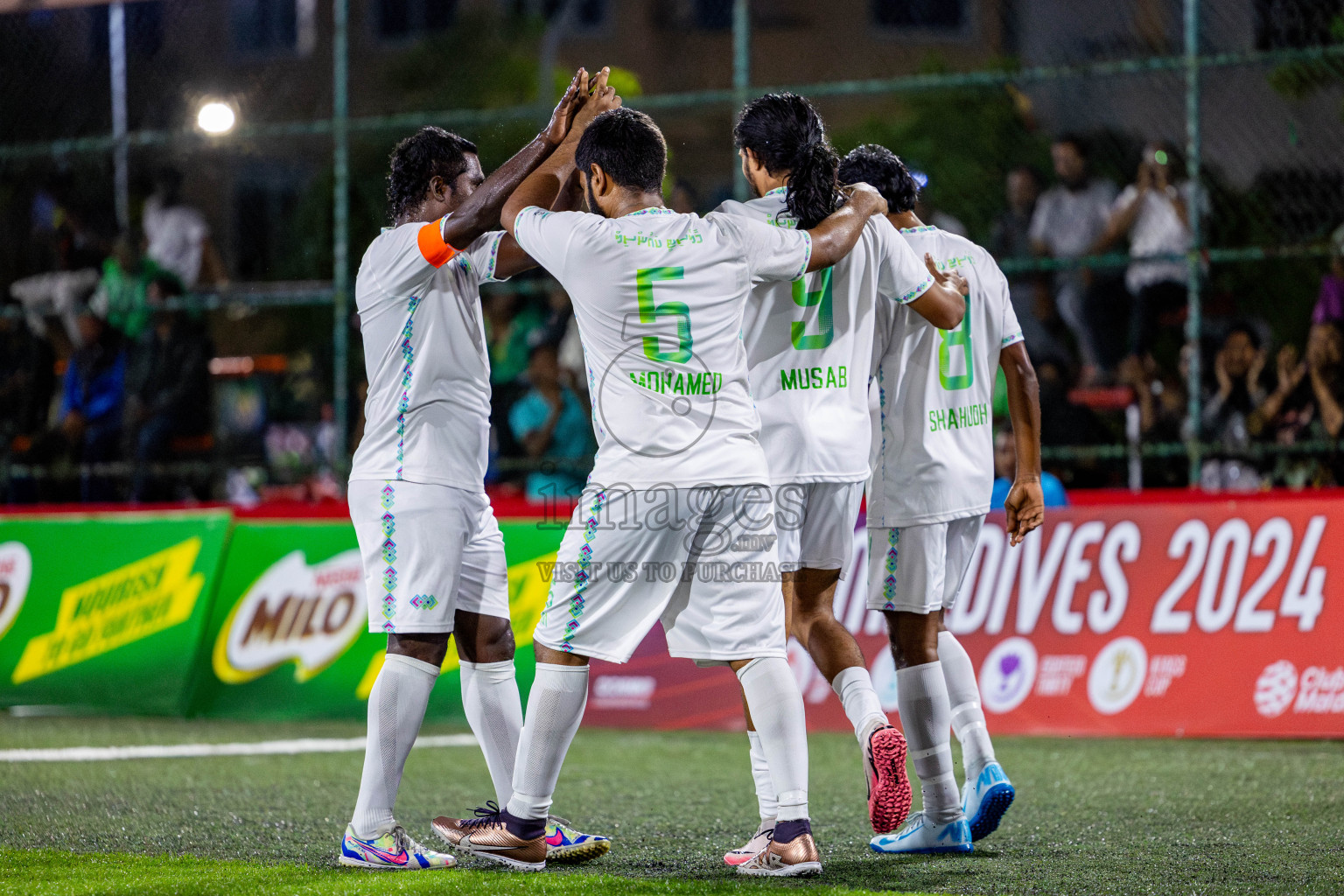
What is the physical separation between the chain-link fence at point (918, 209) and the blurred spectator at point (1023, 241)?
0.06 ft

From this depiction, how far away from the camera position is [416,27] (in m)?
18.4

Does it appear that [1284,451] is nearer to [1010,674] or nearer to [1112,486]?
[1112,486]

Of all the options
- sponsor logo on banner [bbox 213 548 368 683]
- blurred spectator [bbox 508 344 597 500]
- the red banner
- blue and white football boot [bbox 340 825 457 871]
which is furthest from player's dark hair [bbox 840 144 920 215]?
blurred spectator [bbox 508 344 597 500]

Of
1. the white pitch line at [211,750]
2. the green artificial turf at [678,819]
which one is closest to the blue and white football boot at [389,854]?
the green artificial turf at [678,819]

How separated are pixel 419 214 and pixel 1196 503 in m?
4.94

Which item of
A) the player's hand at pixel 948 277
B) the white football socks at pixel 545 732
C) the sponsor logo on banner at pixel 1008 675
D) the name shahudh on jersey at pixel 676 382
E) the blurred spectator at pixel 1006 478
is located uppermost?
the player's hand at pixel 948 277

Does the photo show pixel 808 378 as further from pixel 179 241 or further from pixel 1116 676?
pixel 179 241

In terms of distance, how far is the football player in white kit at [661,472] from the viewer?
440 cm

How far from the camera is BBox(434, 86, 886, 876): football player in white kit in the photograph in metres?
4.40

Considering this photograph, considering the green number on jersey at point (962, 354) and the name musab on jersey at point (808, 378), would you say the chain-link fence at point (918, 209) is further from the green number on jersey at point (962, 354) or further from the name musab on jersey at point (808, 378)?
the name musab on jersey at point (808, 378)

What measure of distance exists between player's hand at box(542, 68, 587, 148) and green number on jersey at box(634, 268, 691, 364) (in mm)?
621

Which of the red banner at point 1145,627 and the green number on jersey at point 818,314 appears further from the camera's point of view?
the red banner at point 1145,627

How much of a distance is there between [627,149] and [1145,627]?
15.9 feet

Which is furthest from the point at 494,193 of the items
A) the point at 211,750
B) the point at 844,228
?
the point at 211,750
